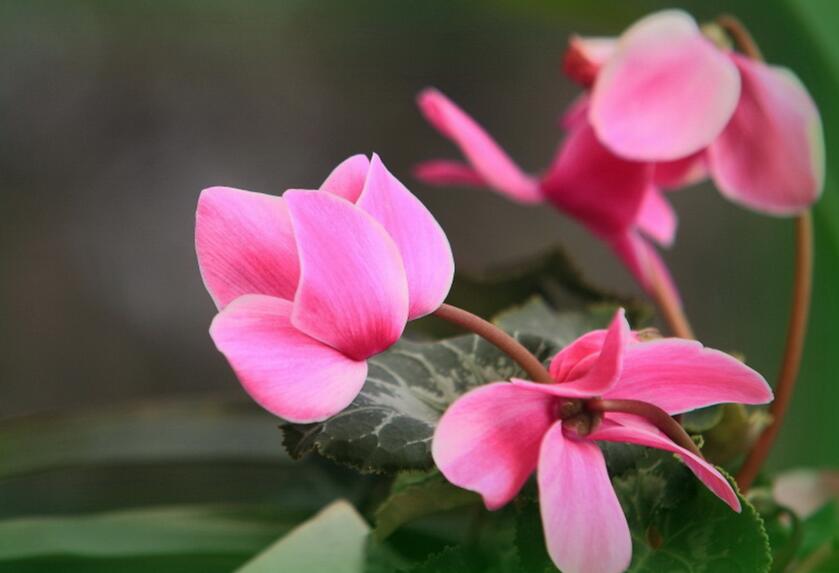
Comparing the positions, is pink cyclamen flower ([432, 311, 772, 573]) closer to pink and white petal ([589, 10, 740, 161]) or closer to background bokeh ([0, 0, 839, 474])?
pink and white petal ([589, 10, 740, 161])

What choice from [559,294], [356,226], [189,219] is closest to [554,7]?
[559,294]

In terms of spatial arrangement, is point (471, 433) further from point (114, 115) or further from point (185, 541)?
point (114, 115)

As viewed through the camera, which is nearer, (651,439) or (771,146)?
(651,439)

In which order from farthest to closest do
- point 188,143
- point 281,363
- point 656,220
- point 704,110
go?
1. point 188,143
2. point 656,220
3. point 704,110
4. point 281,363

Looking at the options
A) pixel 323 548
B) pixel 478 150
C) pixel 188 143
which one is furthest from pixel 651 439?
pixel 188 143

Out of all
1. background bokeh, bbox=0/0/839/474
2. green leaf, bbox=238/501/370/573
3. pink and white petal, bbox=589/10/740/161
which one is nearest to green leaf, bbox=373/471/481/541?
green leaf, bbox=238/501/370/573

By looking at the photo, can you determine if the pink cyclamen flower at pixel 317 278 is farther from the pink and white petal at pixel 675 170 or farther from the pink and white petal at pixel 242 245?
the pink and white petal at pixel 675 170

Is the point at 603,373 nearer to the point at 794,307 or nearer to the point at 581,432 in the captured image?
the point at 581,432
